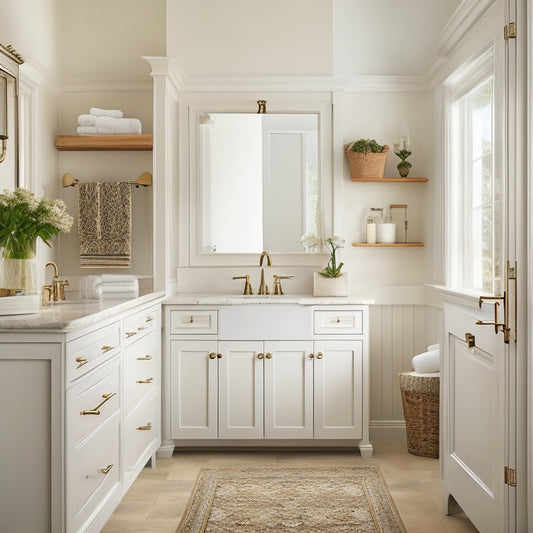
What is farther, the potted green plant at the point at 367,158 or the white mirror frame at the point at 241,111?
the white mirror frame at the point at 241,111

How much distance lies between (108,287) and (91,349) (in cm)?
82

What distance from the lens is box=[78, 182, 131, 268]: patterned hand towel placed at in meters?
3.76

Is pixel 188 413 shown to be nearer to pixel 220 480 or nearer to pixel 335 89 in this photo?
pixel 220 480

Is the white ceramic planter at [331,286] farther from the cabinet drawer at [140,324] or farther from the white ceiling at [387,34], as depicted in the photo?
the white ceiling at [387,34]

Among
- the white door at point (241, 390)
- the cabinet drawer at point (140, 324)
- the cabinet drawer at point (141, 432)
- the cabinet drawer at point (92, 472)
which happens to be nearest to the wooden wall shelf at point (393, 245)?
the white door at point (241, 390)

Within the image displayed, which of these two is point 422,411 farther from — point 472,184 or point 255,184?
point 255,184

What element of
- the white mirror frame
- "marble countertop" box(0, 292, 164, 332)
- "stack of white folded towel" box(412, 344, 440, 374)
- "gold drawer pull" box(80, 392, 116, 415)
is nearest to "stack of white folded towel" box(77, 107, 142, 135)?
the white mirror frame

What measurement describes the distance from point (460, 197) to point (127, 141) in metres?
1.98

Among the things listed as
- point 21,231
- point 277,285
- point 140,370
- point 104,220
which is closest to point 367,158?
point 277,285

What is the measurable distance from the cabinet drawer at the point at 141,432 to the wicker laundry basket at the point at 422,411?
55.8 inches

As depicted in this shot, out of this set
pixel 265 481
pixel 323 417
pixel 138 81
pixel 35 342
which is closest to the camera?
pixel 35 342

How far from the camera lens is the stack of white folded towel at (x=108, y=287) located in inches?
118

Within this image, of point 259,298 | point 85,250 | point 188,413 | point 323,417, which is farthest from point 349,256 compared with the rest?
point 85,250

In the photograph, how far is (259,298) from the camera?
368 centimetres
